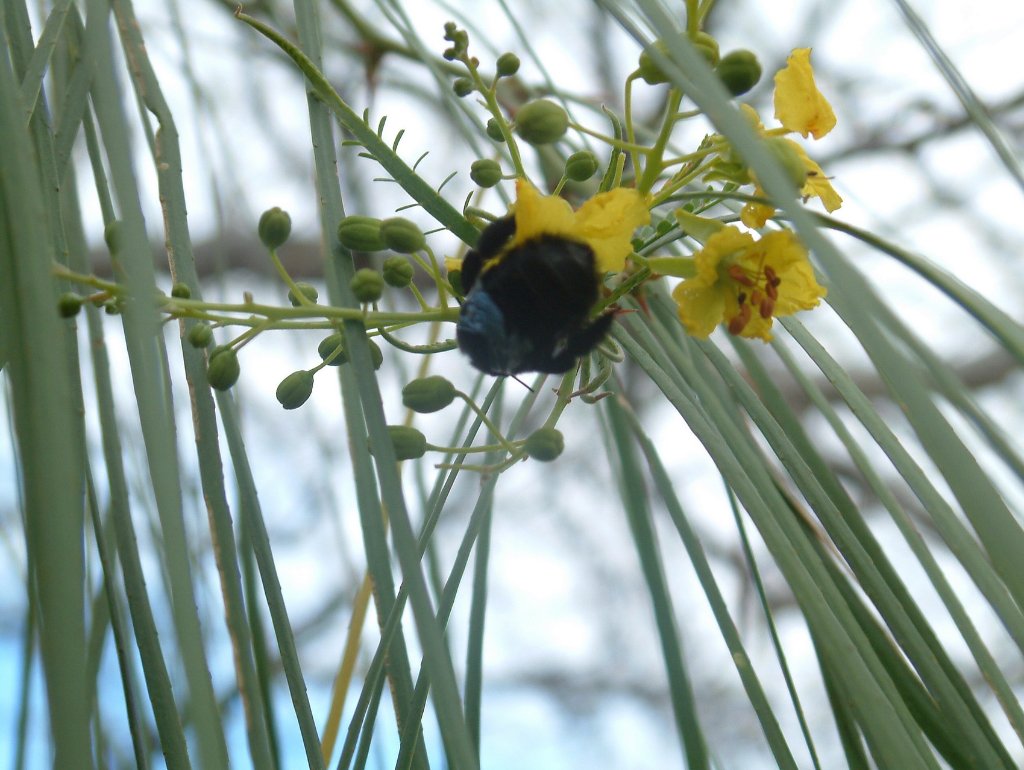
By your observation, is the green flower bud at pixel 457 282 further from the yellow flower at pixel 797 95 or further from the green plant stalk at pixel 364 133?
the yellow flower at pixel 797 95

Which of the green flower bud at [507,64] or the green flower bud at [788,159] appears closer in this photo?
the green flower bud at [788,159]

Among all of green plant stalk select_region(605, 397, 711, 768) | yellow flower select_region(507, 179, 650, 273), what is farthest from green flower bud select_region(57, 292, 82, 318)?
green plant stalk select_region(605, 397, 711, 768)

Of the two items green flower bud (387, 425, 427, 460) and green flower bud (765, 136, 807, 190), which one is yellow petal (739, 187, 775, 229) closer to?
green flower bud (765, 136, 807, 190)

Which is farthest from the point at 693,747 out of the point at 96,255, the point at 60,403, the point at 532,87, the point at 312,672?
the point at 312,672

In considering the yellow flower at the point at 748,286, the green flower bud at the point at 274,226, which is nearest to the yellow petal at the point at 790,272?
the yellow flower at the point at 748,286

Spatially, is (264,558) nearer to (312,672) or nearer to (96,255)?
(96,255)
